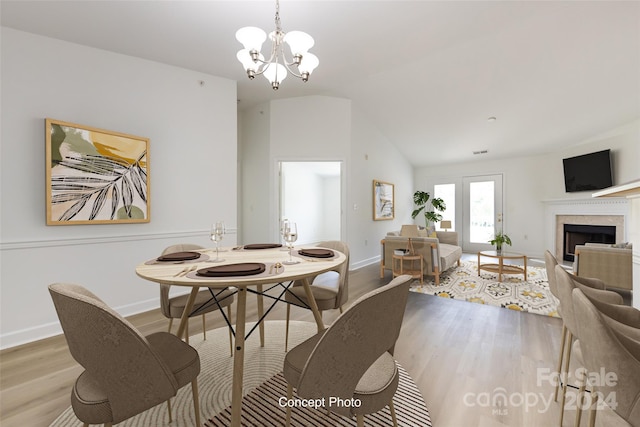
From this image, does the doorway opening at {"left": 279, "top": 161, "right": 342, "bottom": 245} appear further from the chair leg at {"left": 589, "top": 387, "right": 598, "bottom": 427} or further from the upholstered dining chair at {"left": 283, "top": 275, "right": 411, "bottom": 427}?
the chair leg at {"left": 589, "top": 387, "right": 598, "bottom": 427}

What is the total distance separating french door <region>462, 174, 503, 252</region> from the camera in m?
6.98

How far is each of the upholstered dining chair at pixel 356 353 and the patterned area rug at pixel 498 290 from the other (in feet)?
9.53

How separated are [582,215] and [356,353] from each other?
6.91 metres

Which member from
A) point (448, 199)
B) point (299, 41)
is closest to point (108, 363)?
point (299, 41)

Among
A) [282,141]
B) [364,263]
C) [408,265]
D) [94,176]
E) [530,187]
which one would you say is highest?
[282,141]

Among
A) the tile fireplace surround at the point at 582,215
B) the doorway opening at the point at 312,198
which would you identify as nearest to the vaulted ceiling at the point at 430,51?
the tile fireplace surround at the point at 582,215

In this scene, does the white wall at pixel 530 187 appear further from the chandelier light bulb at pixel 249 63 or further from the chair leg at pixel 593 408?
the chandelier light bulb at pixel 249 63

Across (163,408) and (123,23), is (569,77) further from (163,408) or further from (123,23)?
(163,408)

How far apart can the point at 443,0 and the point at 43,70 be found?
360 cm

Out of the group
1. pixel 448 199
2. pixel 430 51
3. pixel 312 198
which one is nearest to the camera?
pixel 430 51

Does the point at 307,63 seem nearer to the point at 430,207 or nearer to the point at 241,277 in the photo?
the point at 241,277

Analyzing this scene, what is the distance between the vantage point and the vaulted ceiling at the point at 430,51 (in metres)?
2.40

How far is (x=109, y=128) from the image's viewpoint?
→ 276 centimetres

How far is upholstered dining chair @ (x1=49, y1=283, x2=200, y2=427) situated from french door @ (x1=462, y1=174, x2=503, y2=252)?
7.77 m
